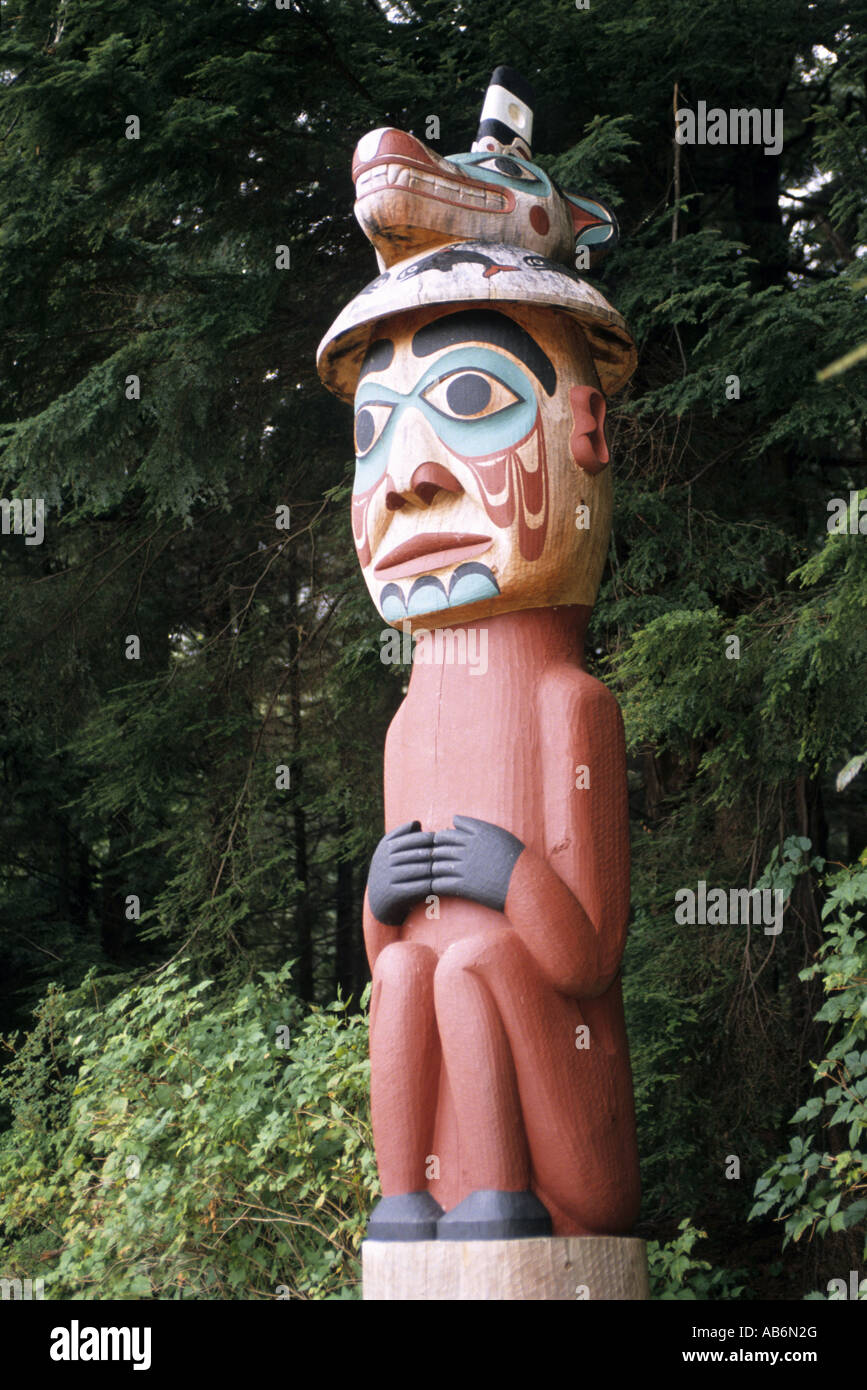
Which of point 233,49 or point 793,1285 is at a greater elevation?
point 233,49

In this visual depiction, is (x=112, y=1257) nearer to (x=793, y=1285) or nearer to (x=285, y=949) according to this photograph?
(x=793, y=1285)

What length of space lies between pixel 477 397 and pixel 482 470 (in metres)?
0.24

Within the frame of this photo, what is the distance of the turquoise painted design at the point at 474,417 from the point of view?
4105 millimetres

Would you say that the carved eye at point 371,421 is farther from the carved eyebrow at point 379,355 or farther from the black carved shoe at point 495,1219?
the black carved shoe at point 495,1219

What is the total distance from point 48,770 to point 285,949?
216 inches

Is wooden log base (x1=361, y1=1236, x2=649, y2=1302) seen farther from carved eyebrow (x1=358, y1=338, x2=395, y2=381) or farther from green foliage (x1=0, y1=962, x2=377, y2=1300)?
carved eyebrow (x1=358, y1=338, x2=395, y2=381)

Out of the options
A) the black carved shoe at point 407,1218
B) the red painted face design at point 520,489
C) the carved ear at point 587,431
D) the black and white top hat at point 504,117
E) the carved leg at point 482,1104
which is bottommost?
the black carved shoe at point 407,1218

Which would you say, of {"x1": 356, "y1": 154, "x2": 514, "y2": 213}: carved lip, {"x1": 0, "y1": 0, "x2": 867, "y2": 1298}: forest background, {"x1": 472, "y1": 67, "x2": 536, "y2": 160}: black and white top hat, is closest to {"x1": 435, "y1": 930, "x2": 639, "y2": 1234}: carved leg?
{"x1": 0, "y1": 0, "x2": 867, "y2": 1298}: forest background

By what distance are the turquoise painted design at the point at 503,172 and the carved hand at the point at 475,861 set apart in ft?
7.16

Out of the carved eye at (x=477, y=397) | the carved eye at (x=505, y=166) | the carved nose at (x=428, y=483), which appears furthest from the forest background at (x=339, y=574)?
the carved eye at (x=505, y=166)

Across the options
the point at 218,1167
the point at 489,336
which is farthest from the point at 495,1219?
the point at 489,336

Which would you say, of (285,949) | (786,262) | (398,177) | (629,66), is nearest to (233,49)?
(629,66)

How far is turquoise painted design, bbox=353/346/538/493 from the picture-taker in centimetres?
411

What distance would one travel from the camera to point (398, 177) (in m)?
4.20
